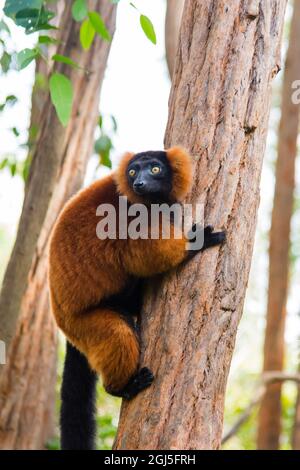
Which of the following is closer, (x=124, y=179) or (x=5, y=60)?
→ (x=5, y=60)

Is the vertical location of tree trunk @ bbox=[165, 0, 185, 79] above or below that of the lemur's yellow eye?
above

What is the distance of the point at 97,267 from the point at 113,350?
584 millimetres

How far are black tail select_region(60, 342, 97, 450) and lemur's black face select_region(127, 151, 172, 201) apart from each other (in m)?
1.23

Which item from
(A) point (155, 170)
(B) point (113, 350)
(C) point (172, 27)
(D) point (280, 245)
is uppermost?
(C) point (172, 27)

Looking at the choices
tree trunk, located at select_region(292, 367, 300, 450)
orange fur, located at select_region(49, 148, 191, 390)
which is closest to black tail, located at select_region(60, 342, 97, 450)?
orange fur, located at select_region(49, 148, 191, 390)

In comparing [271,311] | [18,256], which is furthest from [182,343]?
[271,311]

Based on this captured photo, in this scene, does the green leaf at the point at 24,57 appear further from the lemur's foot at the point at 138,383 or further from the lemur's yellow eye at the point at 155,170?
the lemur's foot at the point at 138,383

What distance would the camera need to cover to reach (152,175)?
13.3 ft

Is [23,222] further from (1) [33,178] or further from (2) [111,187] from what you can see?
Result: (2) [111,187]

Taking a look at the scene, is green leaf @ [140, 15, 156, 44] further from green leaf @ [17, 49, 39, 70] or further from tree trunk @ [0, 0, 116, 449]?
tree trunk @ [0, 0, 116, 449]

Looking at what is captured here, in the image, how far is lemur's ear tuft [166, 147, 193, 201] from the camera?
11.9 feet

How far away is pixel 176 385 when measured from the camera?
3102 mm

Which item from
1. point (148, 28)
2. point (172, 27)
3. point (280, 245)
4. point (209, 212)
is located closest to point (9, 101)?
point (148, 28)

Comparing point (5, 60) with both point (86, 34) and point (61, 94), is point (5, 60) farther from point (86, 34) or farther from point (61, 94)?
point (61, 94)
